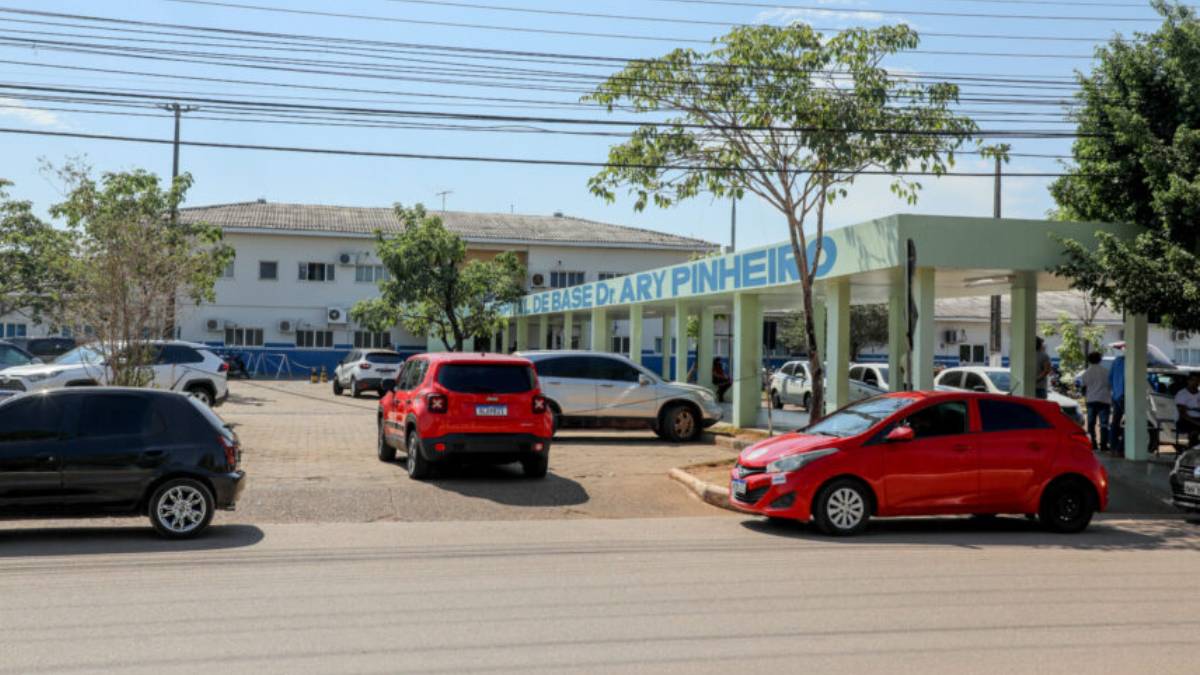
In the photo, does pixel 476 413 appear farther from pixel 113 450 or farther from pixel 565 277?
pixel 565 277

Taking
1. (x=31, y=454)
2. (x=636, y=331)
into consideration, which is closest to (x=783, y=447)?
(x=31, y=454)

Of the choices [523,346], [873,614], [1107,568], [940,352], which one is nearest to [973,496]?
[1107,568]

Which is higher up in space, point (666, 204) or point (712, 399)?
point (666, 204)

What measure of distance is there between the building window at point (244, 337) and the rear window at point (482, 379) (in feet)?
130

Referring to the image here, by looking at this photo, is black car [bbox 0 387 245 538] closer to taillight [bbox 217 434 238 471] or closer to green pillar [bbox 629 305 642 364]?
taillight [bbox 217 434 238 471]

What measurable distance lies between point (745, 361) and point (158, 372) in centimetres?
1246

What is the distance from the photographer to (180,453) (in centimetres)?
1091

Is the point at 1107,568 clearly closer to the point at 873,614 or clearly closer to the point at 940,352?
the point at 873,614

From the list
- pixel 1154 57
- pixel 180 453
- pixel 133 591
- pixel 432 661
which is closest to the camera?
pixel 432 661

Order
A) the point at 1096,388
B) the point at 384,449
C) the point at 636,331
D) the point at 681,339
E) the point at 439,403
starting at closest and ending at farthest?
the point at 439,403 < the point at 384,449 < the point at 1096,388 < the point at 681,339 < the point at 636,331

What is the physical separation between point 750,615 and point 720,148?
1201cm

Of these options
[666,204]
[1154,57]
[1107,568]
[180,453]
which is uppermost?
[1154,57]

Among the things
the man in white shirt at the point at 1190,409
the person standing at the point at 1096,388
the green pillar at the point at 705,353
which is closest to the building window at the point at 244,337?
the green pillar at the point at 705,353

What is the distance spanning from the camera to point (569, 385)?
21547mm
